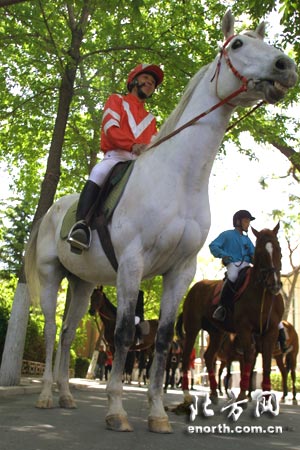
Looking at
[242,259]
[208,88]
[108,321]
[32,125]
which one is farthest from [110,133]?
[32,125]

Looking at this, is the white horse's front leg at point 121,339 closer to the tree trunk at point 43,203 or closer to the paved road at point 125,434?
the paved road at point 125,434

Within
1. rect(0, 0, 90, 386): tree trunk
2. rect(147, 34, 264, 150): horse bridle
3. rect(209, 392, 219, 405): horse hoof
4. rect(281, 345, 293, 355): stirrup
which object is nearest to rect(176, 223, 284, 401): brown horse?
rect(209, 392, 219, 405): horse hoof

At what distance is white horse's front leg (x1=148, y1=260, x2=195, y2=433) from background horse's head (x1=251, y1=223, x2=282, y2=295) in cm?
297

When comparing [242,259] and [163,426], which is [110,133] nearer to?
[163,426]

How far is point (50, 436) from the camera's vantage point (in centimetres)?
436

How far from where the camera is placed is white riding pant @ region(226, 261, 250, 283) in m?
9.20

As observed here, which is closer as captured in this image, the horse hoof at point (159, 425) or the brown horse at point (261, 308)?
the horse hoof at point (159, 425)

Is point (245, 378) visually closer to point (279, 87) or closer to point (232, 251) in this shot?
point (232, 251)

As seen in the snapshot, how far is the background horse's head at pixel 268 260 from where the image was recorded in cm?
840

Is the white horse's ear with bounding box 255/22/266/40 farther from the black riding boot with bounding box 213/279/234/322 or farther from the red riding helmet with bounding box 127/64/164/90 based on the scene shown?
the black riding boot with bounding box 213/279/234/322

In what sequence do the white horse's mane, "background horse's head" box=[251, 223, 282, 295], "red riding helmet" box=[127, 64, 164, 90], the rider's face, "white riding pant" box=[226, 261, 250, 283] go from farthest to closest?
the rider's face, "white riding pant" box=[226, 261, 250, 283], "background horse's head" box=[251, 223, 282, 295], "red riding helmet" box=[127, 64, 164, 90], the white horse's mane

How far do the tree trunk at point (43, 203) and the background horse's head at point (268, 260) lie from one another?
4.54 meters

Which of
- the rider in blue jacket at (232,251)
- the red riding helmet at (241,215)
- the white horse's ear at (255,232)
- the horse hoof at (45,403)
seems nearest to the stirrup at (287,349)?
the rider in blue jacket at (232,251)

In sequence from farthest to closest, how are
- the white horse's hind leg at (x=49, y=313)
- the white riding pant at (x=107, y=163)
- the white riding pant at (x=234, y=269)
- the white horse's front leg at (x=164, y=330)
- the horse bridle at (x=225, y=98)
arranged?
the white riding pant at (x=234, y=269) → the white horse's hind leg at (x=49, y=313) → the white riding pant at (x=107, y=163) → the horse bridle at (x=225, y=98) → the white horse's front leg at (x=164, y=330)
